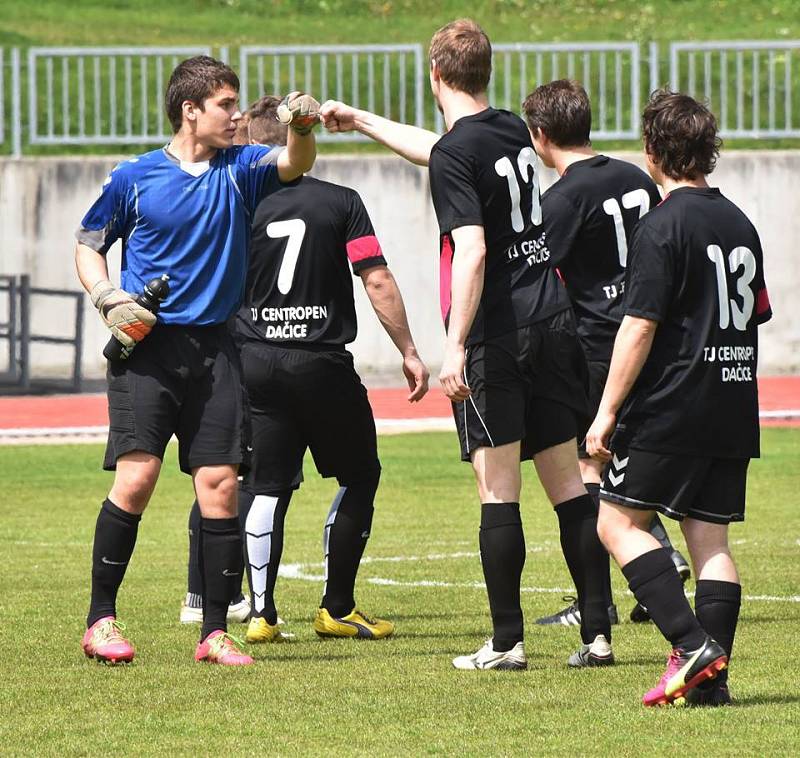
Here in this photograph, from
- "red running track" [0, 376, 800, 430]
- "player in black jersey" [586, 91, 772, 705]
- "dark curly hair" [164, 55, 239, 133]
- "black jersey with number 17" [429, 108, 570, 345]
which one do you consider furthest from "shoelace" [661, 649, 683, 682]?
"red running track" [0, 376, 800, 430]

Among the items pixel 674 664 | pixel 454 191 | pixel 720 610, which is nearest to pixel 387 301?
pixel 454 191

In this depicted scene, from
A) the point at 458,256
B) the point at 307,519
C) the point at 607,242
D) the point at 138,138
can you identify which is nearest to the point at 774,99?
the point at 138,138

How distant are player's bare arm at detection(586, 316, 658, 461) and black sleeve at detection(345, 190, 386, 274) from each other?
7.08 feet

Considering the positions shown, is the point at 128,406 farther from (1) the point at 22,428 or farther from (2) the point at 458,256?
(1) the point at 22,428

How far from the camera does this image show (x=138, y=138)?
916 inches

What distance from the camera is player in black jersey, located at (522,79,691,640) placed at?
7.43 m

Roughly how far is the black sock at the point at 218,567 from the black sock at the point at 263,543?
25.9 inches

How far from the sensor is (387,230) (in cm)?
2330

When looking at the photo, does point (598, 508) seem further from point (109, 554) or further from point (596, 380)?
point (109, 554)

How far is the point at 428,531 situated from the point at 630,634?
12.1 feet

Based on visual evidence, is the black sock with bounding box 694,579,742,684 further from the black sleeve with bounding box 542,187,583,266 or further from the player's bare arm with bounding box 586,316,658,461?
the black sleeve with bounding box 542,187,583,266

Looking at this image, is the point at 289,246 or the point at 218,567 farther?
the point at 289,246

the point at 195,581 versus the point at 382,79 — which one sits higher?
the point at 382,79

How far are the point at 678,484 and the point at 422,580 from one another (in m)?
3.57
